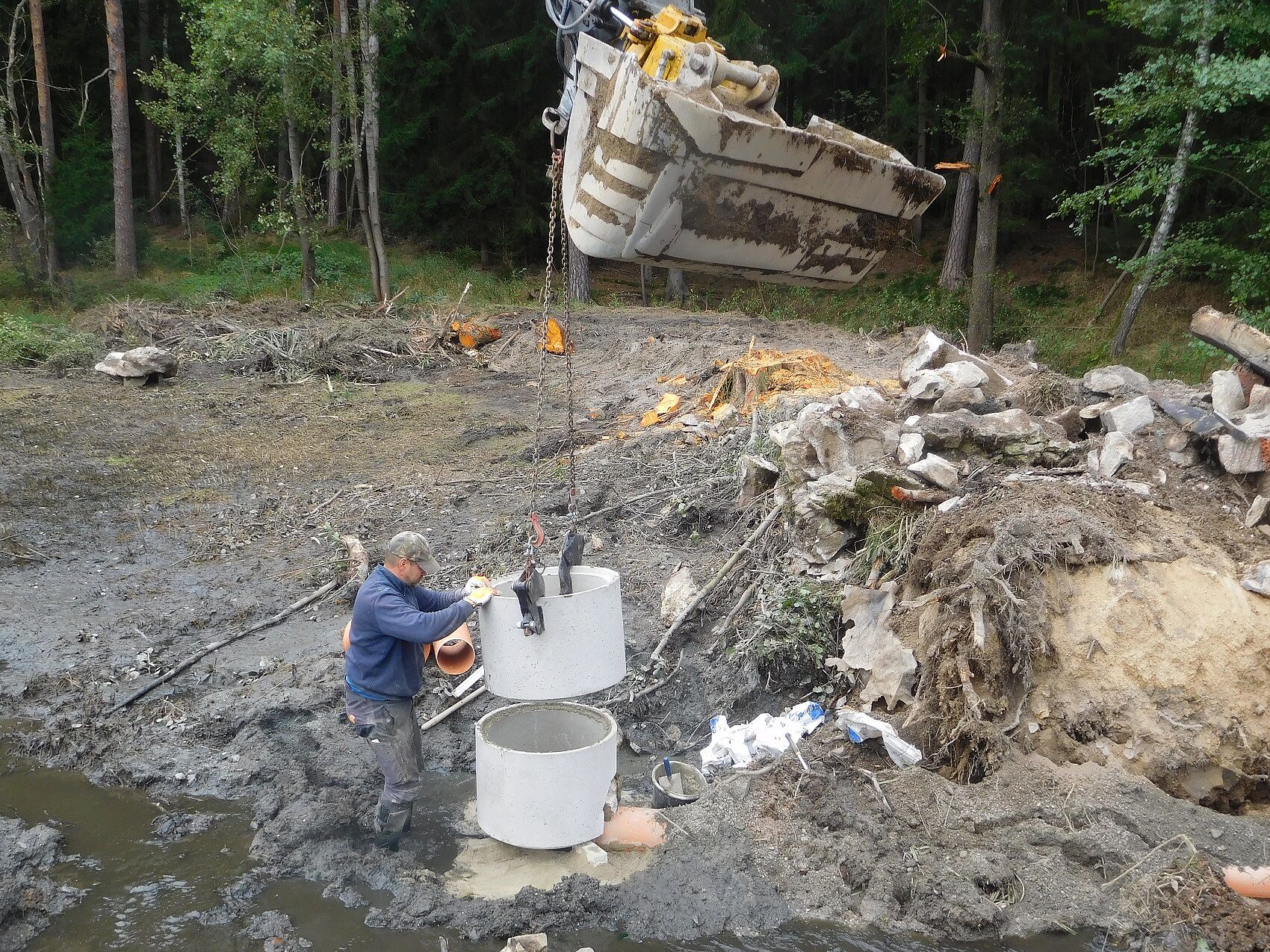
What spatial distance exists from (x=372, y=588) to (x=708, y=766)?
2037 mm

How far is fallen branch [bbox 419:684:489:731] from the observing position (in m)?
5.60

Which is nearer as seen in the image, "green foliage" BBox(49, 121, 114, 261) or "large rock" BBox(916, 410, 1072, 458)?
"large rock" BBox(916, 410, 1072, 458)

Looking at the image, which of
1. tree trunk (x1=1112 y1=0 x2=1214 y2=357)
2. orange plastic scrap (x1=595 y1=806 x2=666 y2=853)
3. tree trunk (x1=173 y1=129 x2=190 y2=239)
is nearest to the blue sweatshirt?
orange plastic scrap (x1=595 y1=806 x2=666 y2=853)

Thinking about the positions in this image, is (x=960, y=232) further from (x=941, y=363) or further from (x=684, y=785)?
(x=684, y=785)

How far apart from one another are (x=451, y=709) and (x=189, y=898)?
1.79 m

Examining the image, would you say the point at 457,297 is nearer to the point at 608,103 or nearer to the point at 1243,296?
the point at 1243,296

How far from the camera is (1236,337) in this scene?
614cm

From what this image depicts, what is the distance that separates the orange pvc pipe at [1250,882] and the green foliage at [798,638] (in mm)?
2105

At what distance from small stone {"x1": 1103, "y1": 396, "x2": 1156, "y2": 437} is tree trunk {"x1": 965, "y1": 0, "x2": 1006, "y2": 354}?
855 cm

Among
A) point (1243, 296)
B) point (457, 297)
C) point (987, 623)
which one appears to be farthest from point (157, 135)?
point (987, 623)

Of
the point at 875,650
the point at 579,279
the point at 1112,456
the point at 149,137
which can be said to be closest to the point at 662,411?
the point at 1112,456

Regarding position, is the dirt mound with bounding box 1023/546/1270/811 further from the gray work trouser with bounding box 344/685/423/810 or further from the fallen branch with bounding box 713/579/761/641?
the gray work trouser with bounding box 344/685/423/810

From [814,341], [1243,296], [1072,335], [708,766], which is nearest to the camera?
[708,766]

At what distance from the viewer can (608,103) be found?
14.5ft
